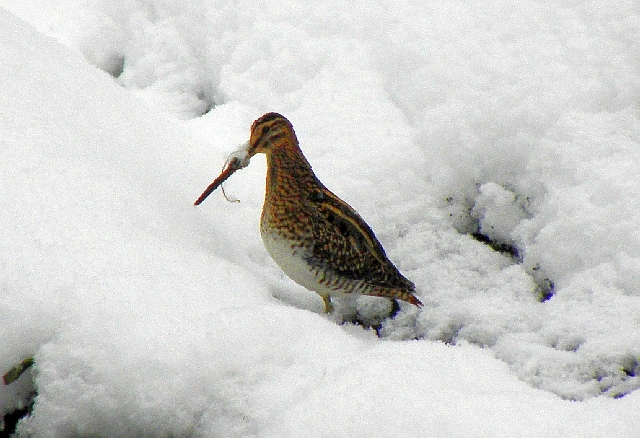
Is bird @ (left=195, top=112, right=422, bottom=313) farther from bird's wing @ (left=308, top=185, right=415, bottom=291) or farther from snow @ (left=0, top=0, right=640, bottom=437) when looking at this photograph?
snow @ (left=0, top=0, right=640, bottom=437)

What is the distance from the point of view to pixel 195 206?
11.7ft

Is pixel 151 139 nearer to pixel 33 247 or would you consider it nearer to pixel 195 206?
pixel 195 206

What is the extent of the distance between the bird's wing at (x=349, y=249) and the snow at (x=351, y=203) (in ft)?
0.77

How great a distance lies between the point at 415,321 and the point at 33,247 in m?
1.77

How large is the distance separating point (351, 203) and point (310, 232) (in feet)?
1.66

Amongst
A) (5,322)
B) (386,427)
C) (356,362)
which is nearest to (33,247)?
(5,322)

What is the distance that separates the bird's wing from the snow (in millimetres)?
235

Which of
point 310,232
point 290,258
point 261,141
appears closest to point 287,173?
point 261,141

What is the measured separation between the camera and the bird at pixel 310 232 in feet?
11.2

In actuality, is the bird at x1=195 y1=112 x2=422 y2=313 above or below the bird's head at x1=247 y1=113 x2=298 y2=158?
below

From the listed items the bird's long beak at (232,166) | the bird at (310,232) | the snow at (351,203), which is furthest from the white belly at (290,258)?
the bird's long beak at (232,166)

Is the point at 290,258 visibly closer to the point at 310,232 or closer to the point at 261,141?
the point at 310,232

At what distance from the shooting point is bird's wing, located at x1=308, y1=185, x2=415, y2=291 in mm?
3424

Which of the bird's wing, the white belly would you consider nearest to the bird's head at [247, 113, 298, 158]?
the bird's wing
